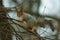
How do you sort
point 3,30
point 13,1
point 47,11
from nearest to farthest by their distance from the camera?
point 3,30 < point 13,1 < point 47,11

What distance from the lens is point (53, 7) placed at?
3664mm

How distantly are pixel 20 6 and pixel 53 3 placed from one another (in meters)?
1.66

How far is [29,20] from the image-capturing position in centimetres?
251

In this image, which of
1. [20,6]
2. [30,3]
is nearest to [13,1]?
[30,3]

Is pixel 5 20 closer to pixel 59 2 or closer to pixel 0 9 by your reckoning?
pixel 0 9

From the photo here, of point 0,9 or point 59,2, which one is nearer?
point 0,9

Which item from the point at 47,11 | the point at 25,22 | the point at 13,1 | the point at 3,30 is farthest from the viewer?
the point at 47,11

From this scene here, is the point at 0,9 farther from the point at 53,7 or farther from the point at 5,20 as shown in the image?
the point at 53,7

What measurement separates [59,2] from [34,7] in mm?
435

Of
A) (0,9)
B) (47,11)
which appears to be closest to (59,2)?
(47,11)

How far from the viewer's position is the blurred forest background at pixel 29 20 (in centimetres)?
185

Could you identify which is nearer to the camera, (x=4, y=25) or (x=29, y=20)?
(x=4, y=25)

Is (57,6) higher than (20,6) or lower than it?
lower

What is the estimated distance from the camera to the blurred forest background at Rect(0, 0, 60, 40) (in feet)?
6.06
